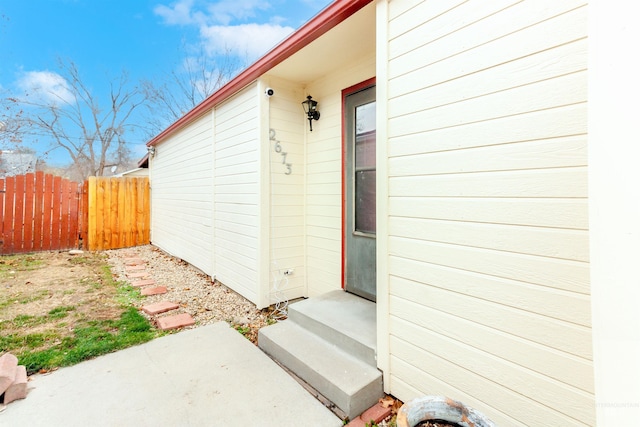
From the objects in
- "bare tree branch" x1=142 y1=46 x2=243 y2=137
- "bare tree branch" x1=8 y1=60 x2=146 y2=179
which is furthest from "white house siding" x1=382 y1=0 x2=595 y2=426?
"bare tree branch" x1=8 y1=60 x2=146 y2=179

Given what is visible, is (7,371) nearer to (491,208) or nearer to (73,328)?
(73,328)

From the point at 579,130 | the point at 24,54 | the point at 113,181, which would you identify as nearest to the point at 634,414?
the point at 579,130

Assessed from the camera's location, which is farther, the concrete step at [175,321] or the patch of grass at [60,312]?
the patch of grass at [60,312]

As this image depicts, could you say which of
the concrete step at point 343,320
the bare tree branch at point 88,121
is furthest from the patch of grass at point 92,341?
the bare tree branch at point 88,121

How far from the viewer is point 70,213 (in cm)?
724

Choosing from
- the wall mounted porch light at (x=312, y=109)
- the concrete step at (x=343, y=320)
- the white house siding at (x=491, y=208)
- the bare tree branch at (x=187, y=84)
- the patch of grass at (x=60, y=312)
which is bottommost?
the patch of grass at (x=60, y=312)

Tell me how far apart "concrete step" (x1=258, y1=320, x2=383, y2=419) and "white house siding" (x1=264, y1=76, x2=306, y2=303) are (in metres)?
1.00

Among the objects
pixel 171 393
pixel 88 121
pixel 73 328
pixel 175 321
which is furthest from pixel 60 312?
pixel 88 121

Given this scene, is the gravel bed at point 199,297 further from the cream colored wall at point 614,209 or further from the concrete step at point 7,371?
the cream colored wall at point 614,209

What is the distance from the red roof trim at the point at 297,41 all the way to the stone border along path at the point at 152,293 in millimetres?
2890

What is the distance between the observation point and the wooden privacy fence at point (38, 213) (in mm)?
6559

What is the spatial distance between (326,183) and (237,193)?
133cm

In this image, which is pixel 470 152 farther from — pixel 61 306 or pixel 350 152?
pixel 61 306

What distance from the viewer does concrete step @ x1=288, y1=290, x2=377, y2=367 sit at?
2230 millimetres
